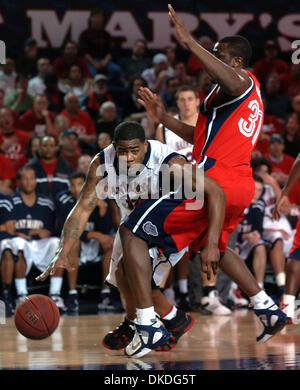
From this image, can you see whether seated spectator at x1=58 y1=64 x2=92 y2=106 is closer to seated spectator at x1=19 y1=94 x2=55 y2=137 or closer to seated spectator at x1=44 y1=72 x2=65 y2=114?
seated spectator at x1=44 y1=72 x2=65 y2=114

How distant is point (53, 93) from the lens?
1057 centimetres

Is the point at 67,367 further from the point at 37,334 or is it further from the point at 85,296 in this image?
the point at 85,296

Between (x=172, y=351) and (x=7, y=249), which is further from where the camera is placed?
(x=7, y=249)

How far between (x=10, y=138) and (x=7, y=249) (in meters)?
2.06

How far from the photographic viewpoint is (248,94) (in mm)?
4582

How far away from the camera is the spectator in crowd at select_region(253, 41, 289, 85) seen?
1168 centimetres

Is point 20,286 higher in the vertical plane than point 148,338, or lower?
lower

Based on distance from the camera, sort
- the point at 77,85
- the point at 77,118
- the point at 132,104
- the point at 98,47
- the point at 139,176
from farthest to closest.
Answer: the point at 98,47 < the point at 77,85 < the point at 132,104 < the point at 77,118 < the point at 139,176

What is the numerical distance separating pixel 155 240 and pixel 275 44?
26.2ft

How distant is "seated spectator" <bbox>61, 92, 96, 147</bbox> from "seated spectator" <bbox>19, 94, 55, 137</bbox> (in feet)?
0.70

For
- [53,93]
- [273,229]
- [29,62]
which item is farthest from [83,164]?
[29,62]

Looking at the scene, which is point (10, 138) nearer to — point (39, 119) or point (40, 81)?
point (39, 119)
